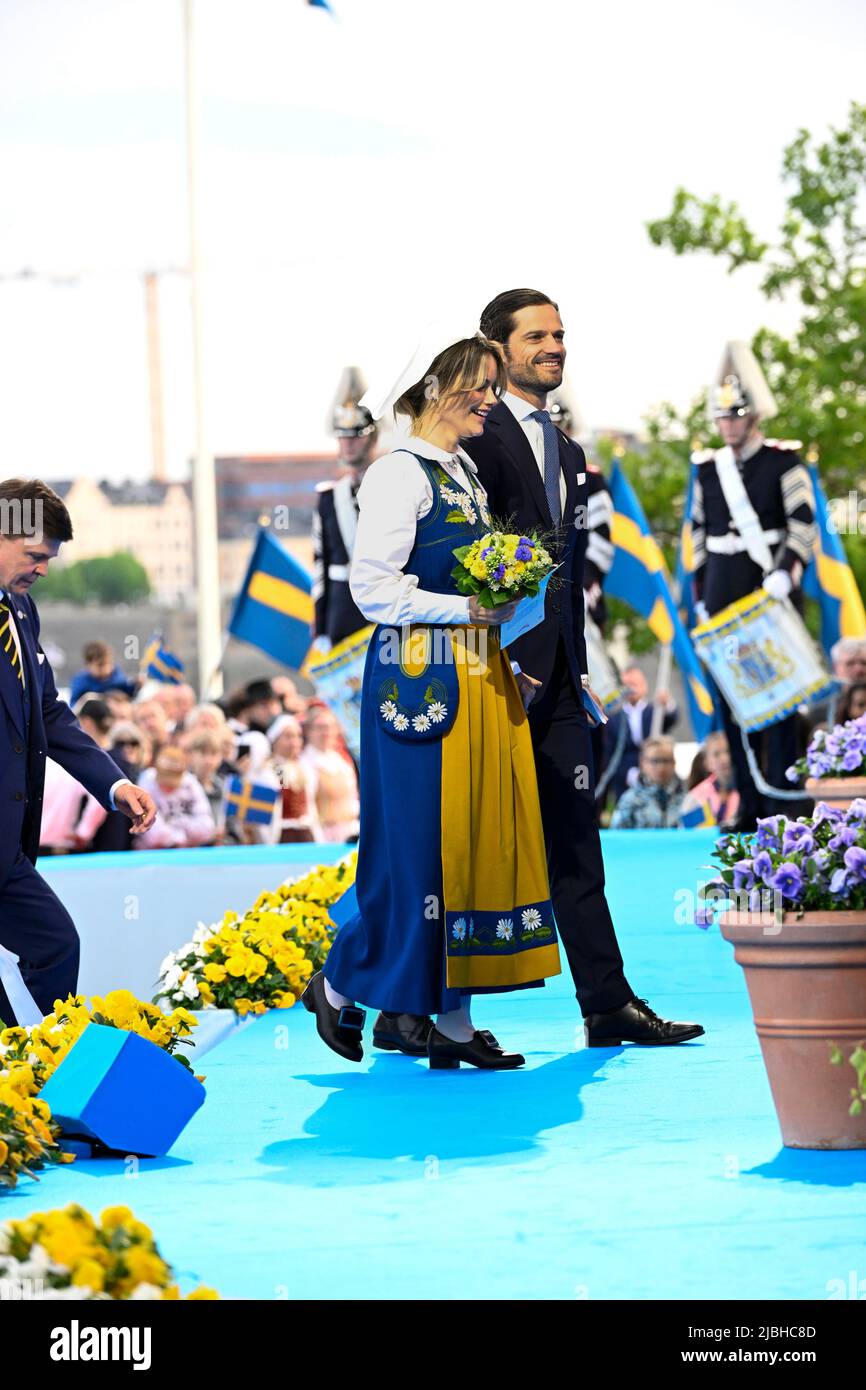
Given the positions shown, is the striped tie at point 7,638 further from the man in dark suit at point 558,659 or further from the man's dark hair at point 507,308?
the man's dark hair at point 507,308

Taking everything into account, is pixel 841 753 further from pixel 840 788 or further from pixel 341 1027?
pixel 341 1027

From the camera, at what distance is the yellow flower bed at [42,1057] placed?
15.3 feet

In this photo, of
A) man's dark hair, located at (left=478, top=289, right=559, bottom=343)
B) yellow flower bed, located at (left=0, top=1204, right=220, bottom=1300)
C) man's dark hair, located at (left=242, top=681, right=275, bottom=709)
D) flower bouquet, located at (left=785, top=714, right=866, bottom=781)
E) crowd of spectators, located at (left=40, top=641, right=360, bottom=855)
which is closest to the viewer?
yellow flower bed, located at (left=0, top=1204, right=220, bottom=1300)

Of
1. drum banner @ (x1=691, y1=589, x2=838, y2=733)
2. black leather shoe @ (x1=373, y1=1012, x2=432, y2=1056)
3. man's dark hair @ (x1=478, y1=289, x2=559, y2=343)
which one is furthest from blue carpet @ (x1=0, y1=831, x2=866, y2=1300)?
drum banner @ (x1=691, y1=589, x2=838, y2=733)

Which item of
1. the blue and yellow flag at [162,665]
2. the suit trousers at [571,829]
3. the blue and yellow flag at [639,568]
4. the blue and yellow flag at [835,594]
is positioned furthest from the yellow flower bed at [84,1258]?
the blue and yellow flag at [162,665]

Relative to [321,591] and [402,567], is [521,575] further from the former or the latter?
[321,591]

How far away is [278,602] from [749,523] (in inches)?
221

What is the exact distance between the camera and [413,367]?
575 centimetres

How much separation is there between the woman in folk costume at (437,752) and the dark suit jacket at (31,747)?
91 centimetres

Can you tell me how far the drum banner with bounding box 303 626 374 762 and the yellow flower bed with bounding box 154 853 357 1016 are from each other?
12.8 feet

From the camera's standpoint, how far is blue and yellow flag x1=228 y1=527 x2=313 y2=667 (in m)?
16.1

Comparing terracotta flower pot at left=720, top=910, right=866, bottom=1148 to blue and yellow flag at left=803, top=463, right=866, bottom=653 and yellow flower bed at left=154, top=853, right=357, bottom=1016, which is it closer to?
yellow flower bed at left=154, top=853, right=357, bottom=1016

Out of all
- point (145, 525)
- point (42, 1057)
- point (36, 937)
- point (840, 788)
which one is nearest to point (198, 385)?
point (840, 788)
